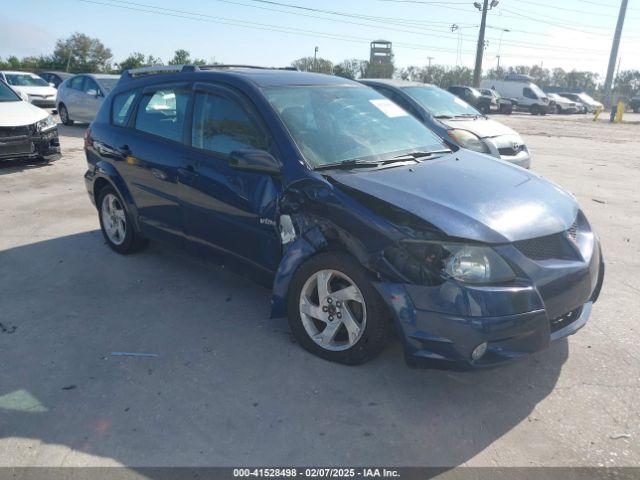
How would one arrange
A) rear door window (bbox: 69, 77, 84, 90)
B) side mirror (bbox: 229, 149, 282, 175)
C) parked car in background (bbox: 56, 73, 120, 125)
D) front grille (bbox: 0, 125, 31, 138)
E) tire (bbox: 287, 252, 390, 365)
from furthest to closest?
1. rear door window (bbox: 69, 77, 84, 90)
2. parked car in background (bbox: 56, 73, 120, 125)
3. front grille (bbox: 0, 125, 31, 138)
4. side mirror (bbox: 229, 149, 282, 175)
5. tire (bbox: 287, 252, 390, 365)

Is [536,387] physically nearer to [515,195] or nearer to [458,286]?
[458,286]

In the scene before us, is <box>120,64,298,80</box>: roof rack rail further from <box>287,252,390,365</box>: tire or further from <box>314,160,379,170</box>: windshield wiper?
<box>287,252,390,365</box>: tire

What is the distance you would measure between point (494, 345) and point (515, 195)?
3.41 ft

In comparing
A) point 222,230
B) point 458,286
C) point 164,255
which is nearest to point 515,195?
point 458,286

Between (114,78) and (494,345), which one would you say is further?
(114,78)

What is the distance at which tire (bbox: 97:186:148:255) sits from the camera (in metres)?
5.20

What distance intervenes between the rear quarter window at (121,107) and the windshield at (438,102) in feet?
17.1

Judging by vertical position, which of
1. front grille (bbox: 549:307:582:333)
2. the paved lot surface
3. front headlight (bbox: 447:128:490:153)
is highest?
front headlight (bbox: 447:128:490:153)

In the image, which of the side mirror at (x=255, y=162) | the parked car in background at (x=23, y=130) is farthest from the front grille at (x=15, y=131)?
the side mirror at (x=255, y=162)

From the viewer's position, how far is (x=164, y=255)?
5.36 meters

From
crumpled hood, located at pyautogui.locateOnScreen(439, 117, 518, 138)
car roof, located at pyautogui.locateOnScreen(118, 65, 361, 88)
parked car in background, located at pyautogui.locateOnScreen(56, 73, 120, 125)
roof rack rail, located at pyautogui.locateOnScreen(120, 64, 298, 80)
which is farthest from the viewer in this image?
parked car in background, located at pyautogui.locateOnScreen(56, 73, 120, 125)

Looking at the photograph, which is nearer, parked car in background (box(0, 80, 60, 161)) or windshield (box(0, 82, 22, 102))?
parked car in background (box(0, 80, 60, 161))

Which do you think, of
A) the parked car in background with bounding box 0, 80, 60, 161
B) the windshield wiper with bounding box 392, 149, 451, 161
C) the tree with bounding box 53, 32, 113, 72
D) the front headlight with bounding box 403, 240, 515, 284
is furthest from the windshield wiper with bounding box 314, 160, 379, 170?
the tree with bounding box 53, 32, 113, 72

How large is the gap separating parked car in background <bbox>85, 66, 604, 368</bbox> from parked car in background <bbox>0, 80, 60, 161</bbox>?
5461mm
